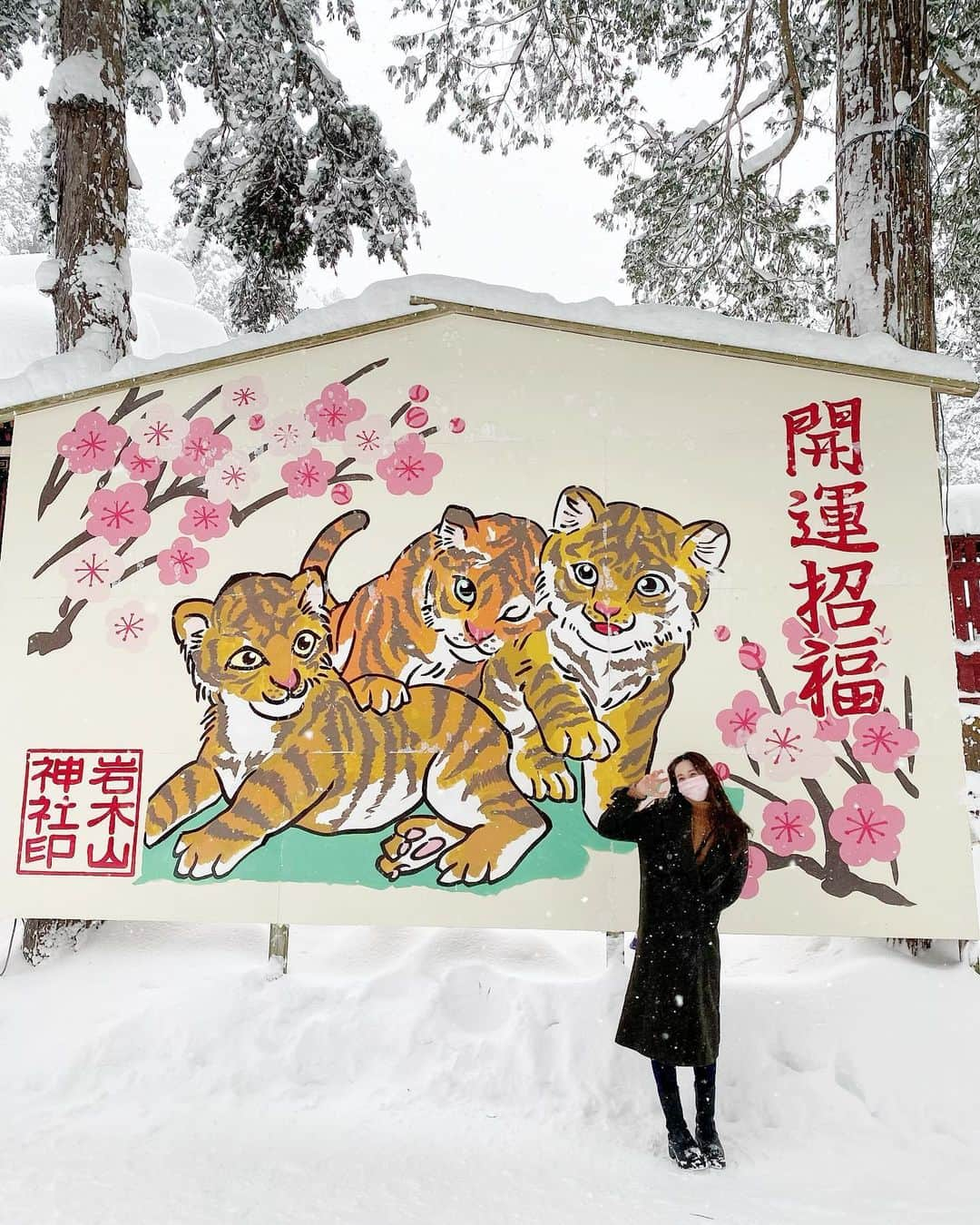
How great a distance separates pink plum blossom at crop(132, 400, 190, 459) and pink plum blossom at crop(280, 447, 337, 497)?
→ 601mm

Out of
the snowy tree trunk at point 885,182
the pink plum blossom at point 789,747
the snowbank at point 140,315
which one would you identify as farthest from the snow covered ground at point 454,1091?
the snowbank at point 140,315

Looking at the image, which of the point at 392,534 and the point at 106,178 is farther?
the point at 106,178

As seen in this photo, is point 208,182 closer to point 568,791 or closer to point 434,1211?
point 568,791

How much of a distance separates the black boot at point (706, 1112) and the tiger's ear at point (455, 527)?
231 centimetres

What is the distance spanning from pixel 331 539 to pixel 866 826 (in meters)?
2.71

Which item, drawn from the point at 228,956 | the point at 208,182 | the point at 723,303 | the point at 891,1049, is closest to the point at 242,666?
the point at 228,956

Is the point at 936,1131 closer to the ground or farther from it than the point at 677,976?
closer to the ground

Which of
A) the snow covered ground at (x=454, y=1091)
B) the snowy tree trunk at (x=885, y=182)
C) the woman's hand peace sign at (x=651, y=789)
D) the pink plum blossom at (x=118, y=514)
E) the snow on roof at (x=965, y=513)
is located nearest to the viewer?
the snow covered ground at (x=454, y=1091)

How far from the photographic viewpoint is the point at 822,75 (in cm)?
592

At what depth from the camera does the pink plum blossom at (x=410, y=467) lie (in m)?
3.73

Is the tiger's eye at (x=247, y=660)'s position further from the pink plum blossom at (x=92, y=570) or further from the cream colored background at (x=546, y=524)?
the pink plum blossom at (x=92, y=570)

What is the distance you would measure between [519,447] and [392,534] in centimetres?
73

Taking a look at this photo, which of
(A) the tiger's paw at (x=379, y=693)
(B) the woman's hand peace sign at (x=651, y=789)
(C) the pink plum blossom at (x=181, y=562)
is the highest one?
(C) the pink plum blossom at (x=181, y=562)

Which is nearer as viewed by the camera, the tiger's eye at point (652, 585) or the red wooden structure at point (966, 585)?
the tiger's eye at point (652, 585)
